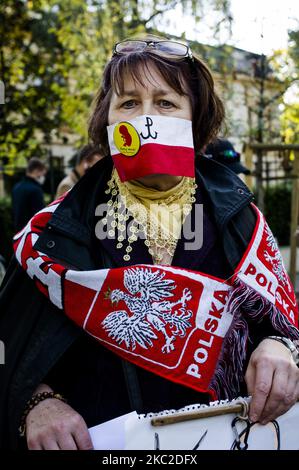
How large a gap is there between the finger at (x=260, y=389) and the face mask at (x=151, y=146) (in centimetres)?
62

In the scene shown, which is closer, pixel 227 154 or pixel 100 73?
pixel 227 154

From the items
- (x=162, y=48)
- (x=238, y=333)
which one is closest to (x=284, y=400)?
(x=238, y=333)

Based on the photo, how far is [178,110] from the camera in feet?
5.63

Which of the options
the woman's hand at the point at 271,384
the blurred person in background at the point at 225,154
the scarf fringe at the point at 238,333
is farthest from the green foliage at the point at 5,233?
the woman's hand at the point at 271,384

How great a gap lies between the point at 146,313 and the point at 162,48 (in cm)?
82

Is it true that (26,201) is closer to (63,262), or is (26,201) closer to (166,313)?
(63,262)

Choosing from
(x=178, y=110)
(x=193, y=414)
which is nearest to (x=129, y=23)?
(x=178, y=110)

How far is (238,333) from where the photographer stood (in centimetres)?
162

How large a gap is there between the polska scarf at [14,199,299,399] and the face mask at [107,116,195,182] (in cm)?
30

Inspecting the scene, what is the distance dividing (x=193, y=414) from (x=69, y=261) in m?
0.53

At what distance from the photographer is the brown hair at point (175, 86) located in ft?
5.59

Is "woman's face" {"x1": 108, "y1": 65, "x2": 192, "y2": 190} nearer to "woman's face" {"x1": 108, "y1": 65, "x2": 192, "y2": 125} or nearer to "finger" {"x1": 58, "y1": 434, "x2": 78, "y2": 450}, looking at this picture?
"woman's face" {"x1": 108, "y1": 65, "x2": 192, "y2": 125}

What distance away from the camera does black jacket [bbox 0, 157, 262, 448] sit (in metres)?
1.52

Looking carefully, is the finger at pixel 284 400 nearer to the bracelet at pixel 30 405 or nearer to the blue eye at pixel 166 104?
the bracelet at pixel 30 405
